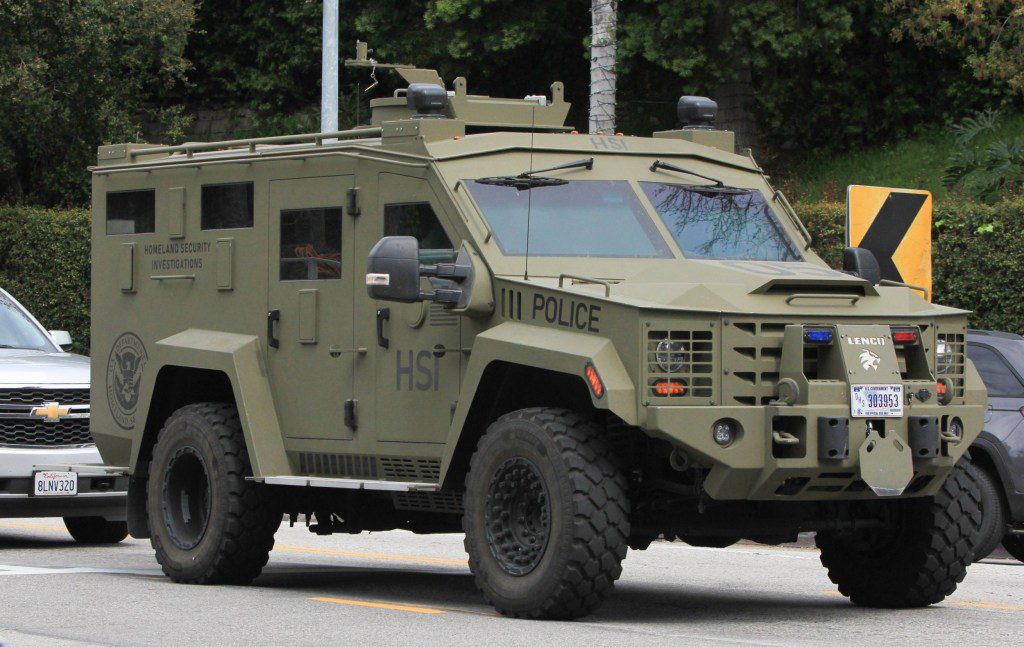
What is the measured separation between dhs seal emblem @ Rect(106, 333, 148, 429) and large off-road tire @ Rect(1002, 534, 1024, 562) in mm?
7137

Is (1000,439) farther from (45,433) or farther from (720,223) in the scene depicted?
(45,433)

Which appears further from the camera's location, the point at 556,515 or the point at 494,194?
the point at 494,194

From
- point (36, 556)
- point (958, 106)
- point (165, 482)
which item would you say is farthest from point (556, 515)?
point (958, 106)

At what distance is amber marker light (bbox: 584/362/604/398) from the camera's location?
877cm

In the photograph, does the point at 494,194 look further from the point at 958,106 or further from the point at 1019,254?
the point at 958,106

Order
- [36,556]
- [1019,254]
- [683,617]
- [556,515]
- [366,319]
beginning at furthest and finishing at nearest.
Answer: [1019,254] → [36,556] → [366,319] → [683,617] → [556,515]

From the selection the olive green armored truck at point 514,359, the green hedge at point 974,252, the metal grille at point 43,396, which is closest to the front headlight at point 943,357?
the olive green armored truck at point 514,359

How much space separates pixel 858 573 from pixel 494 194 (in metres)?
2.98

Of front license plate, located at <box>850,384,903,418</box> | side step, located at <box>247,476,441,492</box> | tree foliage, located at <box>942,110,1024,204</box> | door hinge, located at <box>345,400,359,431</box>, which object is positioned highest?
tree foliage, located at <box>942,110,1024,204</box>

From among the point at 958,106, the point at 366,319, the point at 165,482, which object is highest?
the point at 958,106

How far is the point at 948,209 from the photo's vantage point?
19.3 meters

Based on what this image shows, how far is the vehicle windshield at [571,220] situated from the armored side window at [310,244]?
3.54 ft

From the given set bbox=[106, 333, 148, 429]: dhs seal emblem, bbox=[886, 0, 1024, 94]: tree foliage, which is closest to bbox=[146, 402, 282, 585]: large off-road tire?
bbox=[106, 333, 148, 429]: dhs seal emblem

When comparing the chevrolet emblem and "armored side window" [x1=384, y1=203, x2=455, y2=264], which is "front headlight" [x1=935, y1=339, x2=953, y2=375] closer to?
"armored side window" [x1=384, y1=203, x2=455, y2=264]
